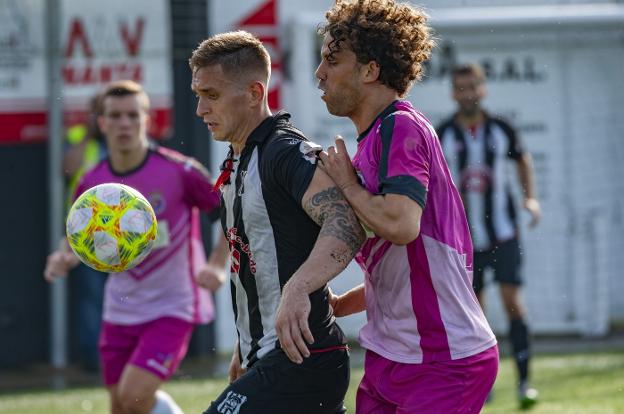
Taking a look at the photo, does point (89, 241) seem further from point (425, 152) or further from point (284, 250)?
point (425, 152)

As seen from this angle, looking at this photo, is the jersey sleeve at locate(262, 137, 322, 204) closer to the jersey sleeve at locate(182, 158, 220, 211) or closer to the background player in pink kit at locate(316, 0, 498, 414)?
the background player in pink kit at locate(316, 0, 498, 414)

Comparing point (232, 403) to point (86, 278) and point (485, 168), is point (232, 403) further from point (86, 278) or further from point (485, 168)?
point (86, 278)

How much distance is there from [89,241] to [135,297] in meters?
2.02

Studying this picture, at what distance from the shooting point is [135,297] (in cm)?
677

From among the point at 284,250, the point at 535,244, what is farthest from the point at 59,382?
the point at 284,250

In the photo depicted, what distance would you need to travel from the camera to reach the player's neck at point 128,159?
23.0ft

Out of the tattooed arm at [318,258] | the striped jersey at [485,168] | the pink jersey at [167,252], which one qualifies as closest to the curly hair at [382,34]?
the tattooed arm at [318,258]

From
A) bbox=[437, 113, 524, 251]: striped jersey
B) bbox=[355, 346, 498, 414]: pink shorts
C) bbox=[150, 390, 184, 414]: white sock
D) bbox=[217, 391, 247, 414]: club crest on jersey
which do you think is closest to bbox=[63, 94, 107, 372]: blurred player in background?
bbox=[437, 113, 524, 251]: striped jersey

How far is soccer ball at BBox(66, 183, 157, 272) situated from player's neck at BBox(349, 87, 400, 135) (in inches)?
42.8

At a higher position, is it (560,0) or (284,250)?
(560,0)

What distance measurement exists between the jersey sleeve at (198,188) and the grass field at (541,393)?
2022 millimetres

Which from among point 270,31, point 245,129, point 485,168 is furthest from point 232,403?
point 270,31

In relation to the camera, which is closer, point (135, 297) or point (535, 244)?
point (135, 297)

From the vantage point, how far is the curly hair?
4.27 meters
